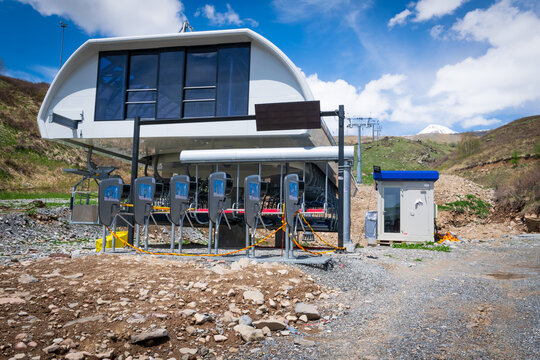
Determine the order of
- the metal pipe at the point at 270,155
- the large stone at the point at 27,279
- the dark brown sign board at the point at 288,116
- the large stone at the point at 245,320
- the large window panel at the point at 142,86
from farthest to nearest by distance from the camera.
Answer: the large window panel at the point at 142,86 → the dark brown sign board at the point at 288,116 → the metal pipe at the point at 270,155 → the large stone at the point at 27,279 → the large stone at the point at 245,320

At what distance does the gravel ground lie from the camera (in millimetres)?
4383

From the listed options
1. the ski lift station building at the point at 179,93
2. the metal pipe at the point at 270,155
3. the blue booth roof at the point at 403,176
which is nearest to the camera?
the metal pipe at the point at 270,155

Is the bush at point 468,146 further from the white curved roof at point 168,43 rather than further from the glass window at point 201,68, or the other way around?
the glass window at point 201,68

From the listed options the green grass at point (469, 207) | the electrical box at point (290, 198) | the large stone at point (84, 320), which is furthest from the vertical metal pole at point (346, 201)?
the green grass at point (469, 207)

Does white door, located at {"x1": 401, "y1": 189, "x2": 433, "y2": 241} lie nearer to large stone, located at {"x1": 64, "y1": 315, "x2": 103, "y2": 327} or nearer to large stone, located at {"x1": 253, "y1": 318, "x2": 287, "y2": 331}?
large stone, located at {"x1": 253, "y1": 318, "x2": 287, "y2": 331}

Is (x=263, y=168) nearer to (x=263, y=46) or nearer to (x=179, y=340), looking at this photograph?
(x=263, y=46)

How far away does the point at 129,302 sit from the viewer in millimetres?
5574

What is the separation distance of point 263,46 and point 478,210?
731 inches

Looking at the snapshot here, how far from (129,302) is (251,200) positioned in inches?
163

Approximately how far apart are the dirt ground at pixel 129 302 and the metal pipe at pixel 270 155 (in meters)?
4.44

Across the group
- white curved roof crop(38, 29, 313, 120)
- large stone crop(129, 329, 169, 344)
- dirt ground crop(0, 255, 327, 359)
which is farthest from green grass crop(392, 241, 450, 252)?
large stone crop(129, 329, 169, 344)

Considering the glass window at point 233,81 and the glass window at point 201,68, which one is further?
the glass window at point 201,68

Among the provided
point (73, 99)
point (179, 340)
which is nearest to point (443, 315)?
point (179, 340)

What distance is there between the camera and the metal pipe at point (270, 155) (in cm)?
1138
